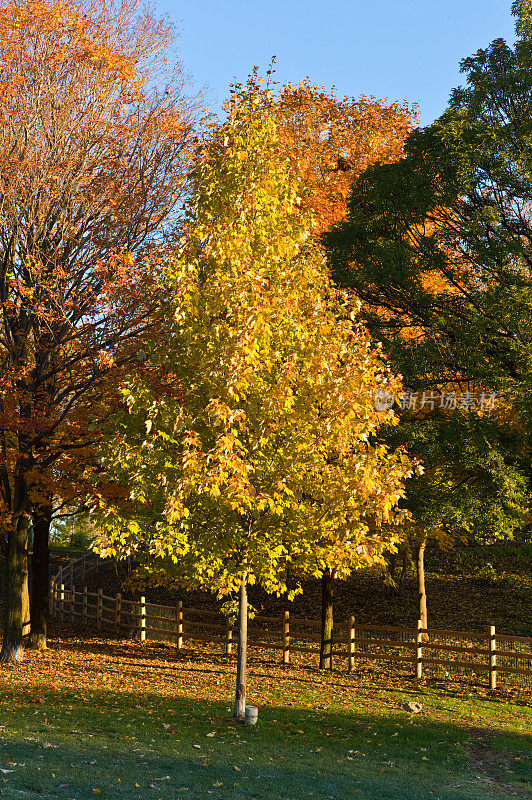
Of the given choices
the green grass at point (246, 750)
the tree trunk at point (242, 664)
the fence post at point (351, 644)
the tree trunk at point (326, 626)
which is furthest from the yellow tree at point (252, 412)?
the tree trunk at point (326, 626)

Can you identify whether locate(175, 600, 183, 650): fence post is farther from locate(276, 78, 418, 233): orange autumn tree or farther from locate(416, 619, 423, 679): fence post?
locate(276, 78, 418, 233): orange autumn tree

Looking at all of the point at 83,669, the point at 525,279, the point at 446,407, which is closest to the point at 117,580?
the point at 83,669

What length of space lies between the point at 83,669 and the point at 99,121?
1203cm

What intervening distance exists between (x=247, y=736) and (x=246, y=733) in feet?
0.58

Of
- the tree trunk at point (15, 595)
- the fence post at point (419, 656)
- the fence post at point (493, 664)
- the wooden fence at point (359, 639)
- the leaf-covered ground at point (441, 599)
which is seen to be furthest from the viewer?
the leaf-covered ground at point (441, 599)

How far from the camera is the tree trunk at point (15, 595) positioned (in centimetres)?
1720

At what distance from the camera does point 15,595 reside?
17594 millimetres

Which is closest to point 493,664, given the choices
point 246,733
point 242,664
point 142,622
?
point 242,664

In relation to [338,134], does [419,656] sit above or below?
below

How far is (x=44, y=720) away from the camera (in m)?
11.1

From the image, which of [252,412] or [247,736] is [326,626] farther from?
[252,412]

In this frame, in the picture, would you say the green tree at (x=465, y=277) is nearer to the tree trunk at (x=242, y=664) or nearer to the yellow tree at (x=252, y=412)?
the yellow tree at (x=252, y=412)

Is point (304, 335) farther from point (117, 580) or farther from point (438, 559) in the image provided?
point (117, 580)

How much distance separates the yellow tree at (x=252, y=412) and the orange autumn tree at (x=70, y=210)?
3463 mm
